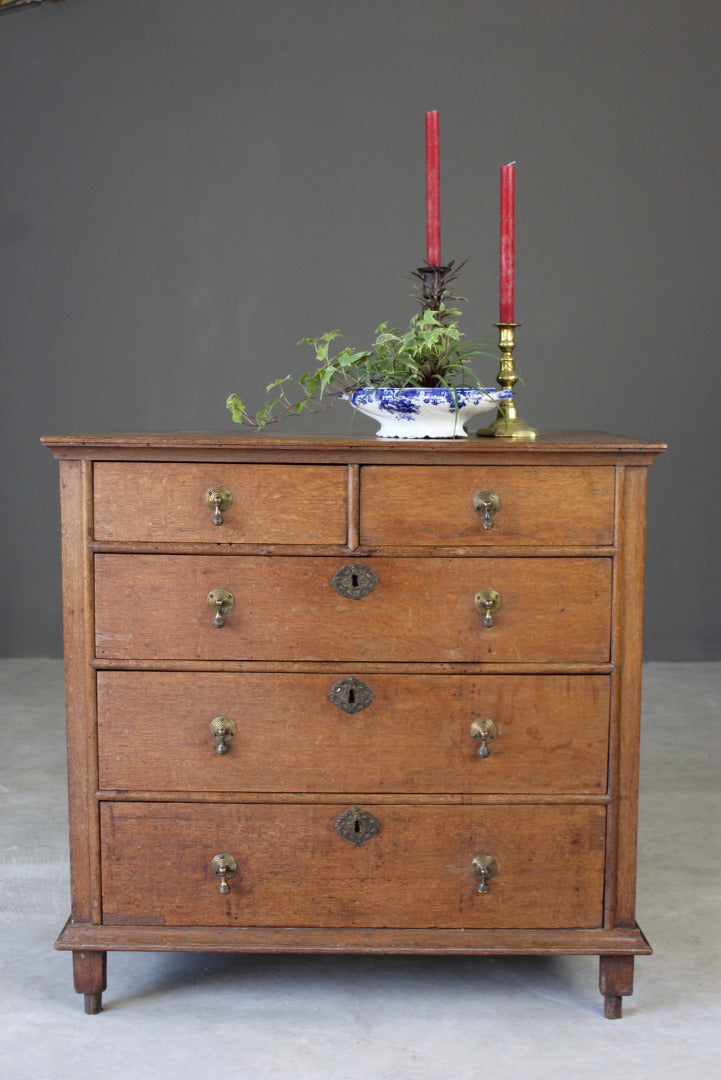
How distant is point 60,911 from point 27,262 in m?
3.27

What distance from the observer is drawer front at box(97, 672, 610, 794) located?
1.94m

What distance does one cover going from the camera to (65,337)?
493 cm

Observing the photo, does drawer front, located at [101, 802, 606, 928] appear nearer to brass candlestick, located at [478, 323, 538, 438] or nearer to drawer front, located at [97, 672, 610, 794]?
drawer front, located at [97, 672, 610, 794]

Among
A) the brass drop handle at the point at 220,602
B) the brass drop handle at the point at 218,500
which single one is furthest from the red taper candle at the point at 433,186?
the brass drop handle at the point at 220,602

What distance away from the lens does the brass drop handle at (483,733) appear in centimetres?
193

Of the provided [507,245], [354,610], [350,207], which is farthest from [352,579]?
[350,207]

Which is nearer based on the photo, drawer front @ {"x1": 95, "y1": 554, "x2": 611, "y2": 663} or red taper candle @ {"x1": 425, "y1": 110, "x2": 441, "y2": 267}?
drawer front @ {"x1": 95, "y1": 554, "x2": 611, "y2": 663}

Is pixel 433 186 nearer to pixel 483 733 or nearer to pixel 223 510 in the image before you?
pixel 223 510

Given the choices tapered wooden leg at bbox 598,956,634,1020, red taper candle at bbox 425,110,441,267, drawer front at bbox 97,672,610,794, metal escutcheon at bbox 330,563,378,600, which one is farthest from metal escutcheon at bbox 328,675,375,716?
red taper candle at bbox 425,110,441,267

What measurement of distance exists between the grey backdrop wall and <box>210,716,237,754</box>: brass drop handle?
300cm

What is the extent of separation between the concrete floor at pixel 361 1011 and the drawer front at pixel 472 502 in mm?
646

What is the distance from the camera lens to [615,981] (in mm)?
1987

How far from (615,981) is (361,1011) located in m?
0.44

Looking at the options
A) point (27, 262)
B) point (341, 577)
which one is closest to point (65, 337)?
point (27, 262)
